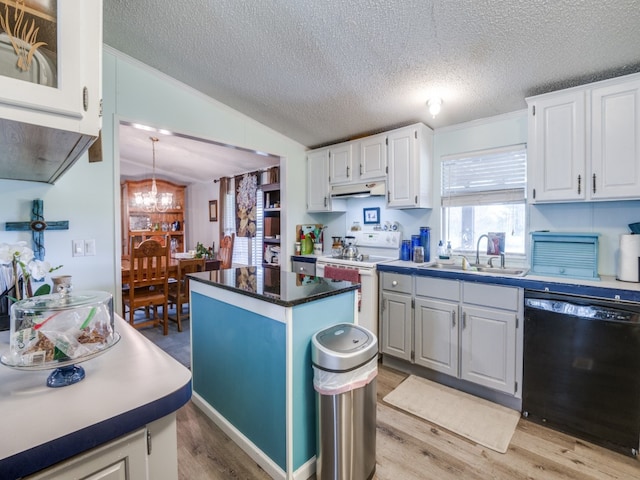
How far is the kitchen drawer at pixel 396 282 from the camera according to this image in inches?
108

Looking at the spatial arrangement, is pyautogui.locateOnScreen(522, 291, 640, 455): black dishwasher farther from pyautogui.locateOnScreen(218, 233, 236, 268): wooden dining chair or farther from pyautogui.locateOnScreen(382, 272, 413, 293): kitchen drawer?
pyautogui.locateOnScreen(218, 233, 236, 268): wooden dining chair

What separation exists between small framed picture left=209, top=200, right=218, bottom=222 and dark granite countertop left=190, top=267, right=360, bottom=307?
13.4 ft

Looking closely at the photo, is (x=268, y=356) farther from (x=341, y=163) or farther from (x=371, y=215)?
(x=341, y=163)

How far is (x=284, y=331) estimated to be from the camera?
1552 millimetres

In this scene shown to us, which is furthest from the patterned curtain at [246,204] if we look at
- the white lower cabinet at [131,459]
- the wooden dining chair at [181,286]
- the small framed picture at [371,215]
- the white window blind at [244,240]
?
the white lower cabinet at [131,459]

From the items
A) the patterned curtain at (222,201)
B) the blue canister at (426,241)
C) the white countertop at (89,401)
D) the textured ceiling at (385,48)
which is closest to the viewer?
the white countertop at (89,401)

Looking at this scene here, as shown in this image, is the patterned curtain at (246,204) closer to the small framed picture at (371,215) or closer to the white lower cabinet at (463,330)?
the small framed picture at (371,215)

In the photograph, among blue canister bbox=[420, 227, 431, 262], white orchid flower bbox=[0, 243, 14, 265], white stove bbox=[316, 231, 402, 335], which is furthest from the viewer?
blue canister bbox=[420, 227, 431, 262]

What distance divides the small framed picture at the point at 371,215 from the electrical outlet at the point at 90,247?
108 inches

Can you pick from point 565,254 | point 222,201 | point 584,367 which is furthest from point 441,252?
point 222,201

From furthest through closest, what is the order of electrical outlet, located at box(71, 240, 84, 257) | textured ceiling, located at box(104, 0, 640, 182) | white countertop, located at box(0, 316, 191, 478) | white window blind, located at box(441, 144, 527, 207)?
1. white window blind, located at box(441, 144, 527, 207)
2. electrical outlet, located at box(71, 240, 84, 257)
3. textured ceiling, located at box(104, 0, 640, 182)
4. white countertop, located at box(0, 316, 191, 478)

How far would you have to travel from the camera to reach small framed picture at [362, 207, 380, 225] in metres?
3.61

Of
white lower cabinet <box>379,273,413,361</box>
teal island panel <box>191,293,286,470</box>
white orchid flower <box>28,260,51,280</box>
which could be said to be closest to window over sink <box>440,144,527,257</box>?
white lower cabinet <box>379,273,413,361</box>

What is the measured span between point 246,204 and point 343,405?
432 centimetres
